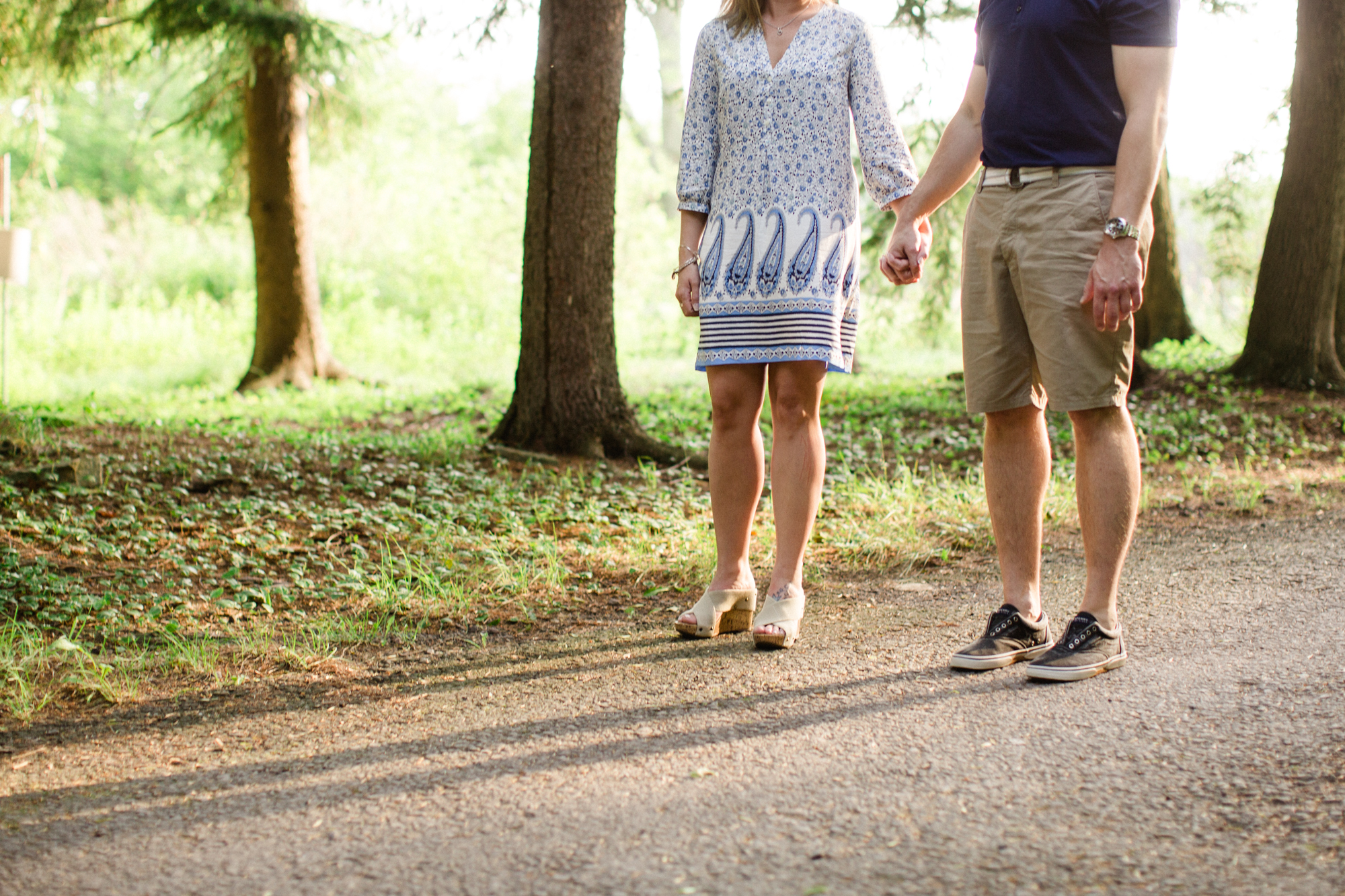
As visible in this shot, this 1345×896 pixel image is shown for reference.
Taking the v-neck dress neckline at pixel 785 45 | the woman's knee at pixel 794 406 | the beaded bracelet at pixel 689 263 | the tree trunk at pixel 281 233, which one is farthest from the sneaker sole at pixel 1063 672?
the tree trunk at pixel 281 233

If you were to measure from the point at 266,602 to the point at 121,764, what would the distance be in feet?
4.08

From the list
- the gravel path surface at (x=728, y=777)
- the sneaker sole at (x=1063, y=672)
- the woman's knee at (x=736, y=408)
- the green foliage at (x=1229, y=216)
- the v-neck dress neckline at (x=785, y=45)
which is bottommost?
the gravel path surface at (x=728, y=777)

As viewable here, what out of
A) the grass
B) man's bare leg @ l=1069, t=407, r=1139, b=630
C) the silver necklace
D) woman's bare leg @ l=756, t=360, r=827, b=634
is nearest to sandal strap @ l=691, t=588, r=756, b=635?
woman's bare leg @ l=756, t=360, r=827, b=634

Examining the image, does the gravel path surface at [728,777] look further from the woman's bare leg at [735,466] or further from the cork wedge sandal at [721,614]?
the woman's bare leg at [735,466]

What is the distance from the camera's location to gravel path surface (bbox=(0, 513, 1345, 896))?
5.57 ft

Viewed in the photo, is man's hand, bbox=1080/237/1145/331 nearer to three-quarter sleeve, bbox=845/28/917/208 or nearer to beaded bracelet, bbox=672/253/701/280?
three-quarter sleeve, bbox=845/28/917/208

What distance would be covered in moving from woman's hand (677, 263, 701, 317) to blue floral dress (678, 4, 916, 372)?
0.06 metres

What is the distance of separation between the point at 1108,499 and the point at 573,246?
13.4 feet

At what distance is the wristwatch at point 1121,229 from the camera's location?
→ 2.55 m

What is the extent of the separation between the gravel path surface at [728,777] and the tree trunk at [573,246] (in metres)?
3.29

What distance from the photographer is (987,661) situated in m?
2.75

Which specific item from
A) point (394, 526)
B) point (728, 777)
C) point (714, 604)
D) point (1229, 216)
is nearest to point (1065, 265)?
point (714, 604)

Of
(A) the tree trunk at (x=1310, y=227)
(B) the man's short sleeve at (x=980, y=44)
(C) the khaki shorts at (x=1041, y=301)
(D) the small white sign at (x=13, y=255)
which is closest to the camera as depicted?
(C) the khaki shorts at (x=1041, y=301)

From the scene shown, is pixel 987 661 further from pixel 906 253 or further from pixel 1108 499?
pixel 906 253
